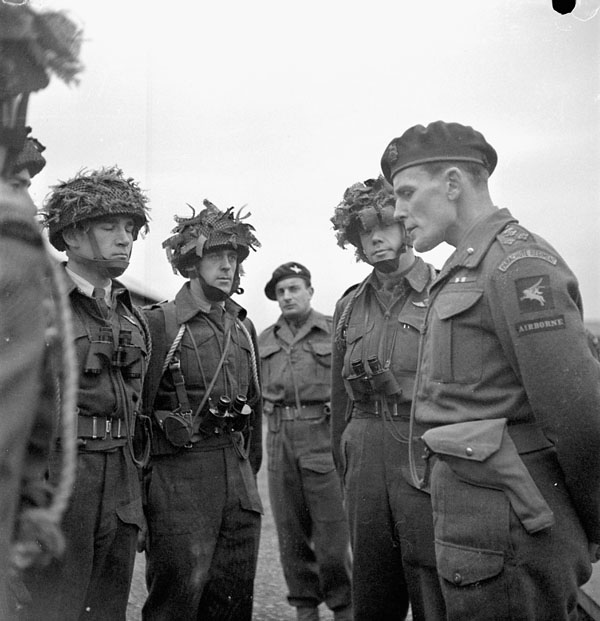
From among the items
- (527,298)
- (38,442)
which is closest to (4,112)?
(38,442)

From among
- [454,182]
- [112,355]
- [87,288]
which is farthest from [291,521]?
[454,182]

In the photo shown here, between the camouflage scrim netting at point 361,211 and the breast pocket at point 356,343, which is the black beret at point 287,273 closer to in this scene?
the camouflage scrim netting at point 361,211

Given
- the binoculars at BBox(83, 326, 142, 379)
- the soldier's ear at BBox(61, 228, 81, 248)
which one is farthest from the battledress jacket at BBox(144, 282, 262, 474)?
the soldier's ear at BBox(61, 228, 81, 248)

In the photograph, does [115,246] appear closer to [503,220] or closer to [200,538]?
[200,538]

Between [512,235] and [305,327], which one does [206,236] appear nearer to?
[512,235]

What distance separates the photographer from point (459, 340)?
2598 mm

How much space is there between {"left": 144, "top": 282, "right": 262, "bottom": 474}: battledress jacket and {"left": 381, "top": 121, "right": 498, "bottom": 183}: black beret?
5.03 feet

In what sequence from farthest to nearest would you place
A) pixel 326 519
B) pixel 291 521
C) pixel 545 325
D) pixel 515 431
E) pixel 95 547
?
pixel 291 521 < pixel 326 519 < pixel 95 547 < pixel 515 431 < pixel 545 325

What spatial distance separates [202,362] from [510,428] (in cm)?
188

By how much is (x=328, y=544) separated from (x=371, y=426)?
1902mm

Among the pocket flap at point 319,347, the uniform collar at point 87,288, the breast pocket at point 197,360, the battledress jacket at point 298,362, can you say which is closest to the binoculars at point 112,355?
the uniform collar at point 87,288

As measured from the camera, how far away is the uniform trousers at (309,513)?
533 centimetres

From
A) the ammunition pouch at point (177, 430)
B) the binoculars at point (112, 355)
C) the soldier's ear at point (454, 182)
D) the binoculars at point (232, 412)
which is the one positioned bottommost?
the ammunition pouch at point (177, 430)

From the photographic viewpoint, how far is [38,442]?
1556 mm
